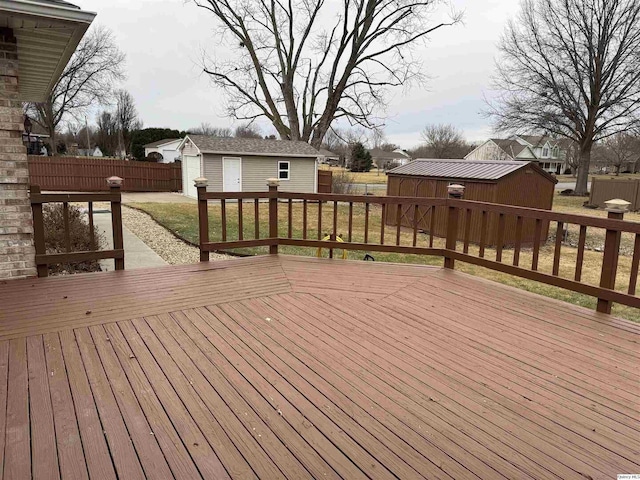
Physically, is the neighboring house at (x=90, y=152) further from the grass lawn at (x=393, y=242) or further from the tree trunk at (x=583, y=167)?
the tree trunk at (x=583, y=167)

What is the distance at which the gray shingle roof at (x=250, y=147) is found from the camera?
1724cm

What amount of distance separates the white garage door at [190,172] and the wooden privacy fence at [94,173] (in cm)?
185

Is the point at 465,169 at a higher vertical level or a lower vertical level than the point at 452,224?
higher

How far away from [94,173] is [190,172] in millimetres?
4554

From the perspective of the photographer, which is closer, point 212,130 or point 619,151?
point 619,151

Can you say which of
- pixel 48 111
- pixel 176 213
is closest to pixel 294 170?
pixel 176 213

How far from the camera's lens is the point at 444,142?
42.7 meters

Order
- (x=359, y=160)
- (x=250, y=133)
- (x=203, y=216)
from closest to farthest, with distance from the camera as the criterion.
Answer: (x=203, y=216) < (x=359, y=160) < (x=250, y=133)

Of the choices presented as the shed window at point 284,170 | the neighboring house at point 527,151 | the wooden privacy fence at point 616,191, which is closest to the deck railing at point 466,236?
the shed window at point 284,170

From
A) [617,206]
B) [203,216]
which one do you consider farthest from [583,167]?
[203,216]

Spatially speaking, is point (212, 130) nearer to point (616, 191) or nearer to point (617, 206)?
point (616, 191)

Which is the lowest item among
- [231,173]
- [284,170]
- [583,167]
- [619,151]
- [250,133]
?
[231,173]

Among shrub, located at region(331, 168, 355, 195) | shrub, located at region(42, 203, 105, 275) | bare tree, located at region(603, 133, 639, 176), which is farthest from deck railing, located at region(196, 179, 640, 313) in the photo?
bare tree, located at region(603, 133, 639, 176)

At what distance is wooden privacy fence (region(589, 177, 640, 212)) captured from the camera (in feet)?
64.1
